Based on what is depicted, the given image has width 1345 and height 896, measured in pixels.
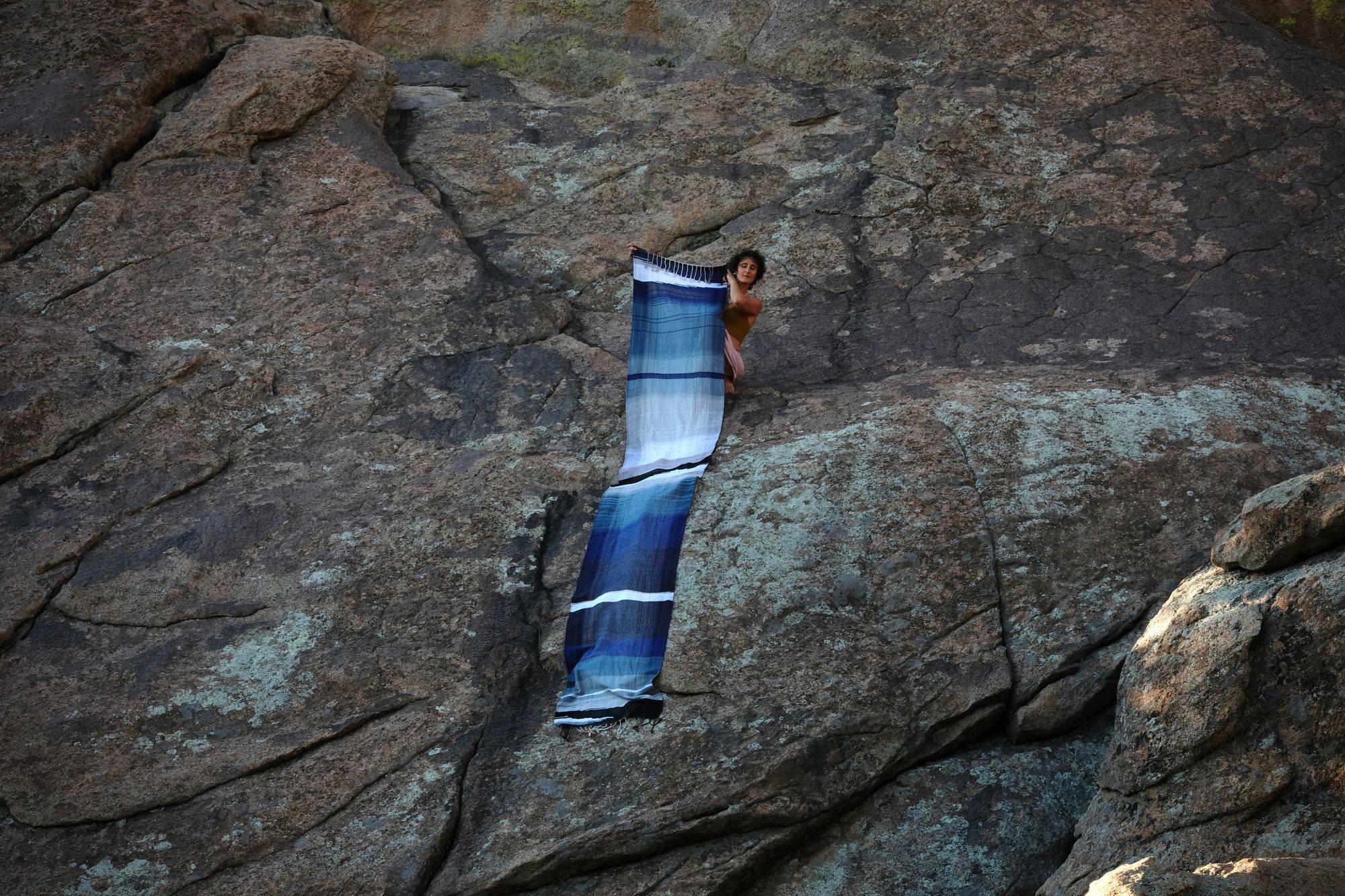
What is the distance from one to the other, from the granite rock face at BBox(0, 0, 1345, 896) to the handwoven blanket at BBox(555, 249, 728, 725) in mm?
84

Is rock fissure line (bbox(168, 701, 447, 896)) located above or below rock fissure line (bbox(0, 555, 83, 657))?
below

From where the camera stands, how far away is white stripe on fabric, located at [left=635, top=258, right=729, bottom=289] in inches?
177

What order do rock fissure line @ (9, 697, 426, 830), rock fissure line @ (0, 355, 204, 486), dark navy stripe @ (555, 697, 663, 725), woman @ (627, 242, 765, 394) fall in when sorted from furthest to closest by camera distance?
woman @ (627, 242, 765, 394), rock fissure line @ (0, 355, 204, 486), dark navy stripe @ (555, 697, 663, 725), rock fissure line @ (9, 697, 426, 830)

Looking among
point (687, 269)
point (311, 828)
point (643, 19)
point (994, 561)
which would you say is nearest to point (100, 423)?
point (311, 828)

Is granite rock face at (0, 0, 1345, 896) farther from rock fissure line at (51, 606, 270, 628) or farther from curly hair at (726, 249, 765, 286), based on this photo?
curly hair at (726, 249, 765, 286)

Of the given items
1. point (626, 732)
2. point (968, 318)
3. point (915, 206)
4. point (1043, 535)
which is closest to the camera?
point (626, 732)

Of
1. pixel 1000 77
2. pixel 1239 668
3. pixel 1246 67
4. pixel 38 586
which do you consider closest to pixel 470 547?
pixel 38 586

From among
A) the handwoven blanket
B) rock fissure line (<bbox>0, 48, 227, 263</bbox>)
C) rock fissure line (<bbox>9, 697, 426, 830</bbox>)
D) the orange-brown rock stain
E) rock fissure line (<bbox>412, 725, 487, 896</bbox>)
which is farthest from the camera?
the orange-brown rock stain

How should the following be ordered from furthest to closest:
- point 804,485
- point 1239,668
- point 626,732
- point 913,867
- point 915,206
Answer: point 915,206
point 804,485
point 626,732
point 913,867
point 1239,668

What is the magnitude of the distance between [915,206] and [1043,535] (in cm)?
225

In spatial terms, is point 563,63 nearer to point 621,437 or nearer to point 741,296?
point 741,296

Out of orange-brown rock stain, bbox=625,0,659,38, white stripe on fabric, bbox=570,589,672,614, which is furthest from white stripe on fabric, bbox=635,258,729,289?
orange-brown rock stain, bbox=625,0,659,38

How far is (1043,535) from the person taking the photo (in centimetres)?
339

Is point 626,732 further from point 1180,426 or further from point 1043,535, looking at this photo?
point 1180,426
